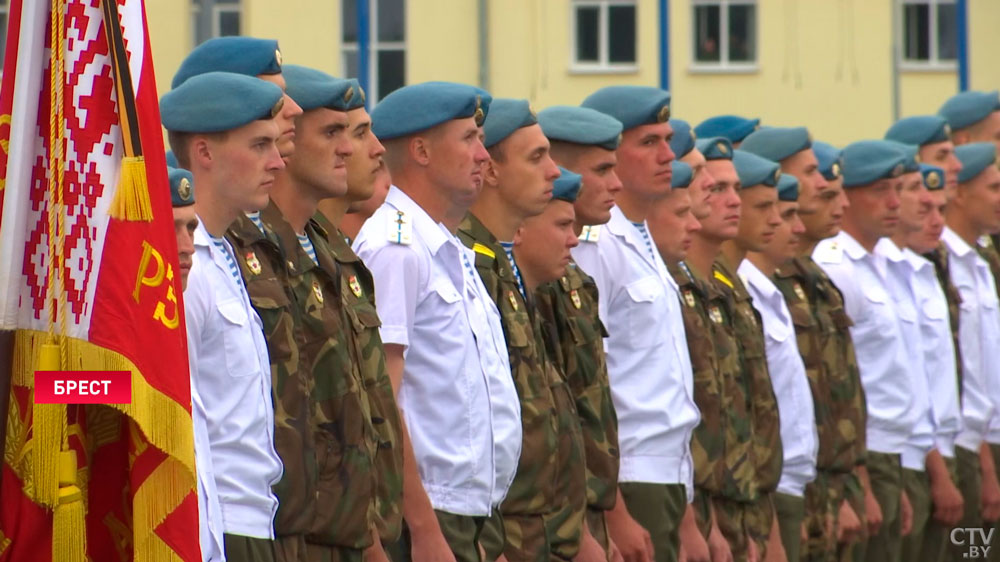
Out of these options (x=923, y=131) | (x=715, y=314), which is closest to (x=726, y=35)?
(x=923, y=131)

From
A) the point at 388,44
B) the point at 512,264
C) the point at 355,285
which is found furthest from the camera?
the point at 388,44

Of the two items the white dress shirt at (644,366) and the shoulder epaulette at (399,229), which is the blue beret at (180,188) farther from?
the white dress shirt at (644,366)

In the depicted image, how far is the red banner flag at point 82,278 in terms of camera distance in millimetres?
3164

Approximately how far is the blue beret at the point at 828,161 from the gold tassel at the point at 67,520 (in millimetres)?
5446

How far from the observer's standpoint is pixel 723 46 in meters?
25.6

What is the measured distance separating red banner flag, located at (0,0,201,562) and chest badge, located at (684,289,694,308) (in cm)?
348

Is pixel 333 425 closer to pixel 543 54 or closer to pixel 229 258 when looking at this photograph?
pixel 229 258

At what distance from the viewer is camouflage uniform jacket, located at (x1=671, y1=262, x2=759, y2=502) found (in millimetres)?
6391

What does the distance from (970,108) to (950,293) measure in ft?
6.54

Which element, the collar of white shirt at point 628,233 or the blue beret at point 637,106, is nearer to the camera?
the collar of white shirt at point 628,233

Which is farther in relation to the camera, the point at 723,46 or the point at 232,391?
the point at 723,46

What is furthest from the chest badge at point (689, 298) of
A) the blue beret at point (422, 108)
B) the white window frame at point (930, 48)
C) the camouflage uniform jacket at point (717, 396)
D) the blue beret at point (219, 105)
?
the white window frame at point (930, 48)

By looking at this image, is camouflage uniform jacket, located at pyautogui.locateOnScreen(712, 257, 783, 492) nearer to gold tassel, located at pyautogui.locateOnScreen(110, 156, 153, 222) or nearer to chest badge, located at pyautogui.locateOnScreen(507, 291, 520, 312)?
chest badge, located at pyautogui.locateOnScreen(507, 291, 520, 312)

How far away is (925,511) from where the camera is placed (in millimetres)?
8383
